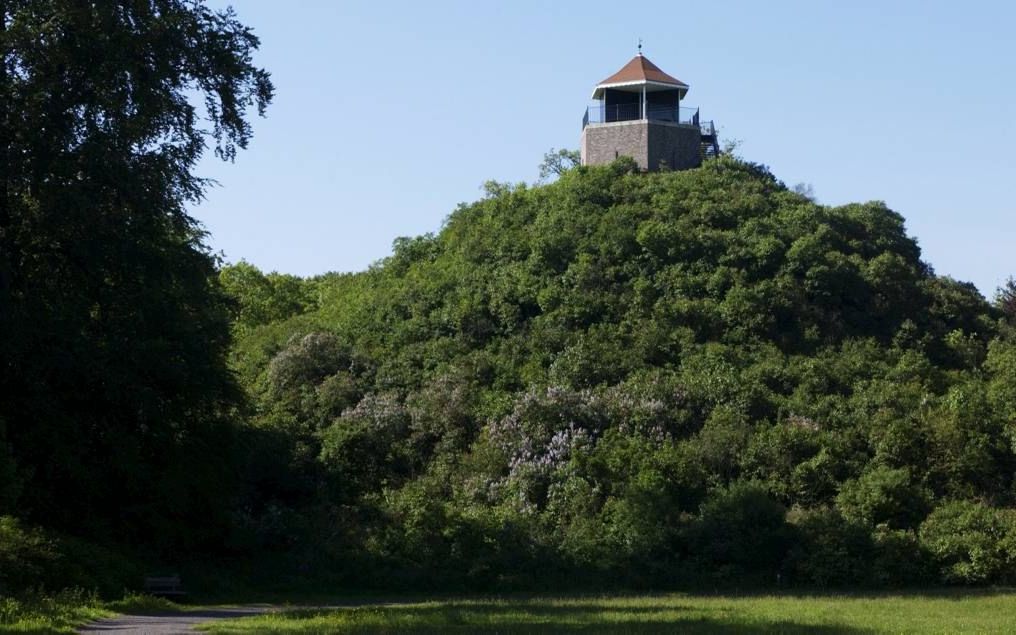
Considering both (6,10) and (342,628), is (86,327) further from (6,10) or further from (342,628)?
(342,628)

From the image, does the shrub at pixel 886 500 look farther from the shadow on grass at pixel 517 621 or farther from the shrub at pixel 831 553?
the shadow on grass at pixel 517 621

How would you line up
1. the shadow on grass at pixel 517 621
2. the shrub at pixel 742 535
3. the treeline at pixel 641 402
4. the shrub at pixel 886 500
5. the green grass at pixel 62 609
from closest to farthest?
the green grass at pixel 62 609
the shadow on grass at pixel 517 621
the shrub at pixel 742 535
the treeline at pixel 641 402
the shrub at pixel 886 500

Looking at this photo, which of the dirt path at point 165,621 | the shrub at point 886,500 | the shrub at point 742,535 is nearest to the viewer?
the dirt path at point 165,621

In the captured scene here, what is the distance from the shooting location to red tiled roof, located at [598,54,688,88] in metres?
59.2

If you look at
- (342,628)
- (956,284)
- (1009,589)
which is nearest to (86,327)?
(342,628)

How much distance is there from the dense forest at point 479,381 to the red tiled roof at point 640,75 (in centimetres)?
432

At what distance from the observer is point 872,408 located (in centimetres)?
4212

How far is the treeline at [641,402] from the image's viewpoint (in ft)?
115

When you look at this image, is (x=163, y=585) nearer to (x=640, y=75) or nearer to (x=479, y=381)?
(x=479, y=381)

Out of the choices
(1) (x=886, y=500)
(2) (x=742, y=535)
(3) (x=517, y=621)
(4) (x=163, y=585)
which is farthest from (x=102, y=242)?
(1) (x=886, y=500)

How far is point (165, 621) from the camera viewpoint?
22797 millimetres

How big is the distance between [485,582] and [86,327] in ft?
38.7

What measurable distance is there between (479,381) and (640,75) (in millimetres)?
19427

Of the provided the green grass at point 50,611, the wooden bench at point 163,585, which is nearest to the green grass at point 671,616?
the green grass at point 50,611
